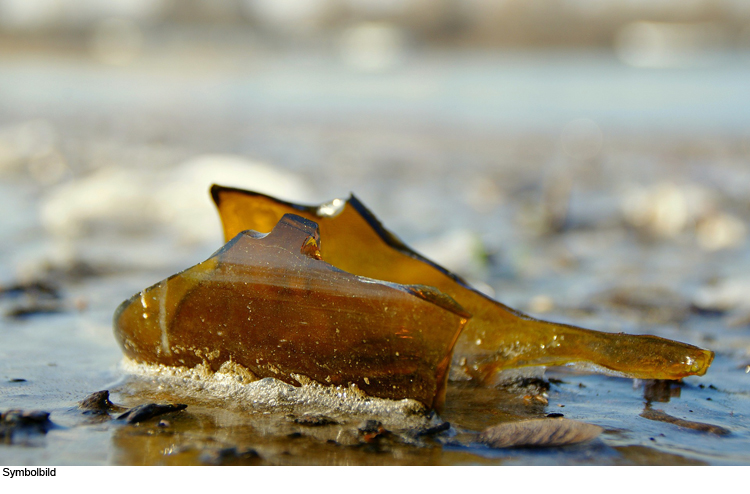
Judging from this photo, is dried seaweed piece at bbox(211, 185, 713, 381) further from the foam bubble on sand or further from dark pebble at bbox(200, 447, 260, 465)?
dark pebble at bbox(200, 447, 260, 465)

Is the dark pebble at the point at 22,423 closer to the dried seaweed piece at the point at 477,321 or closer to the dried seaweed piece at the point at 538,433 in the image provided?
the dried seaweed piece at the point at 477,321

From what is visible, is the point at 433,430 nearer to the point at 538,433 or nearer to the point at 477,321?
the point at 538,433

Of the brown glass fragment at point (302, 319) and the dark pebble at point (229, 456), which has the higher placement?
the brown glass fragment at point (302, 319)

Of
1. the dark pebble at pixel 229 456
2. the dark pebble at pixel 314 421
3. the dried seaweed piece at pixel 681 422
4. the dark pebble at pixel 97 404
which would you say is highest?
the dried seaweed piece at pixel 681 422

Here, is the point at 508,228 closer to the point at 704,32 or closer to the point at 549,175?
the point at 549,175

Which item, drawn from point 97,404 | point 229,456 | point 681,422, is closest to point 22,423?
point 97,404

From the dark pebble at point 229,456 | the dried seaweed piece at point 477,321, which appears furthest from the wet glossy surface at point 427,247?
the dried seaweed piece at point 477,321
